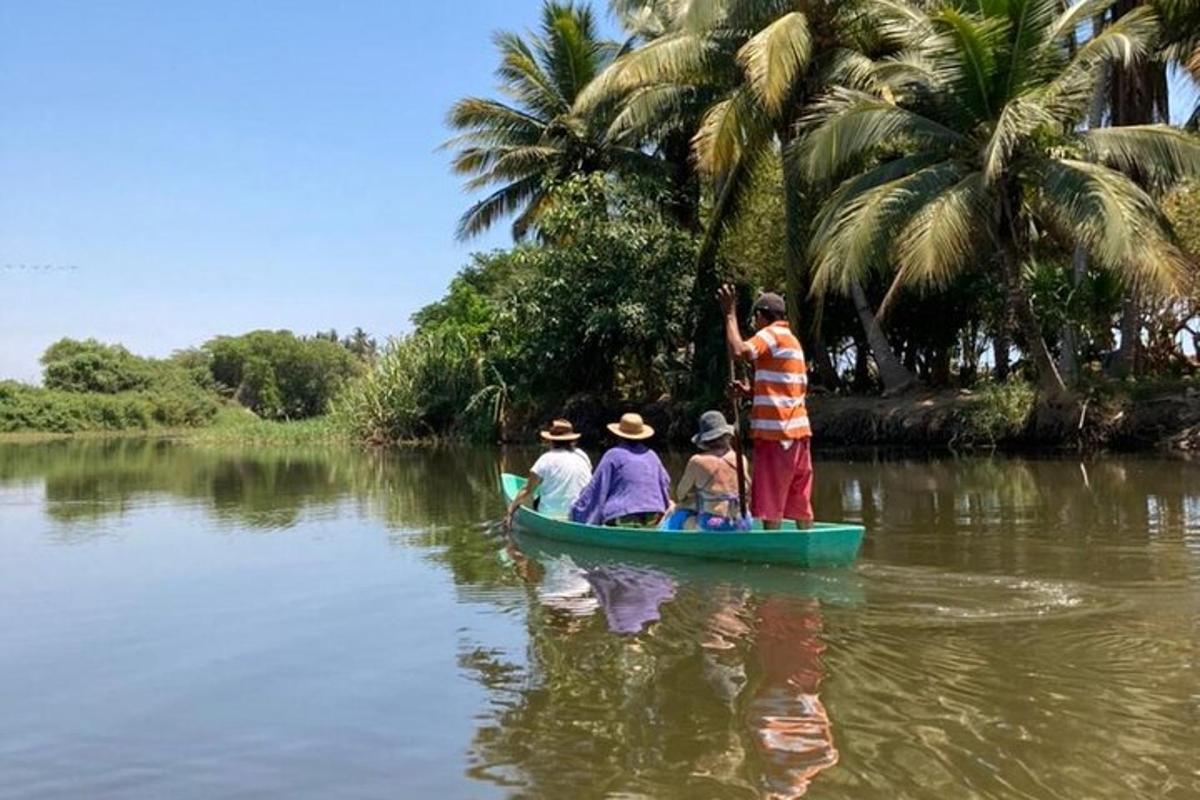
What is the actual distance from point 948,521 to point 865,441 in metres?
10.8

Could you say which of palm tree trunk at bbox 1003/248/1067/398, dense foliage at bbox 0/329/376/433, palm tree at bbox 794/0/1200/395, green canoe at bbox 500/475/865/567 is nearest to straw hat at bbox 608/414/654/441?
green canoe at bbox 500/475/865/567

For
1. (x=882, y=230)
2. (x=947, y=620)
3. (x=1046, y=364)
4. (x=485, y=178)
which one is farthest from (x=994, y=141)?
(x=485, y=178)

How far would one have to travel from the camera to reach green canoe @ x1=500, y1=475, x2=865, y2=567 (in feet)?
25.0

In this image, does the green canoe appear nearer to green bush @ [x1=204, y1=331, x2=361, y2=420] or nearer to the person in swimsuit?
the person in swimsuit

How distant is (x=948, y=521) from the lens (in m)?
10.6

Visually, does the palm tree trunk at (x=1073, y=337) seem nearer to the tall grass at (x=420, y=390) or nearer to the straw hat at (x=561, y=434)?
the straw hat at (x=561, y=434)

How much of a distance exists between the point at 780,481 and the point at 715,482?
692mm

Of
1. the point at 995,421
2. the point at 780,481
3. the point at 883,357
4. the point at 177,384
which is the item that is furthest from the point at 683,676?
the point at 177,384

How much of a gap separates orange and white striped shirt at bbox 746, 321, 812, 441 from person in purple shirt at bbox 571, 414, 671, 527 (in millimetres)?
1519

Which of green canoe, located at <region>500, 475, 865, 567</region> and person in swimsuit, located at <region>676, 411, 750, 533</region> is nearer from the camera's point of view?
green canoe, located at <region>500, 475, 865, 567</region>

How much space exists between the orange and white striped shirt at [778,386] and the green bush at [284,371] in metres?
60.8

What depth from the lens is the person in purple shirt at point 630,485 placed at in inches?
363

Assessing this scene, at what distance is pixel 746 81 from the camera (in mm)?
19953

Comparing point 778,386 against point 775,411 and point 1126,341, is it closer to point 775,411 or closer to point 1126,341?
point 775,411
